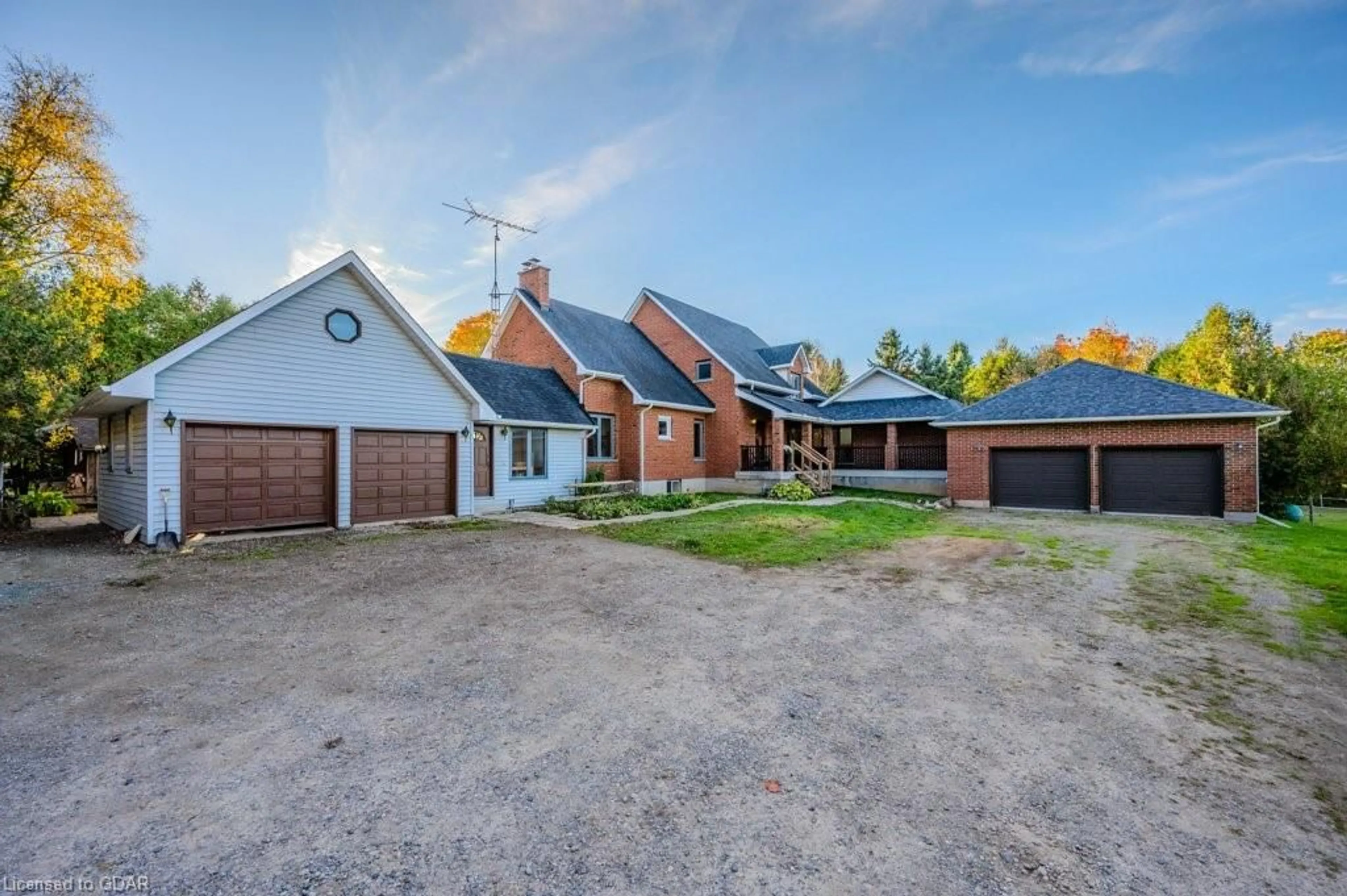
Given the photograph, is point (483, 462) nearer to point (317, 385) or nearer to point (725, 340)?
point (317, 385)

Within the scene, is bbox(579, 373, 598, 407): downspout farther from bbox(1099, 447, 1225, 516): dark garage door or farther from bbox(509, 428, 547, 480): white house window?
bbox(1099, 447, 1225, 516): dark garage door

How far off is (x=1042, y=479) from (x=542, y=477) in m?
15.8

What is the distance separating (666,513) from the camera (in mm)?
15320

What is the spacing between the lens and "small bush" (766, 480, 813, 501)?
18666 mm

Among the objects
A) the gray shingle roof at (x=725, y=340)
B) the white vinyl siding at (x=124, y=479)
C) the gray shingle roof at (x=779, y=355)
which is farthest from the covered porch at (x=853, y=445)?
the white vinyl siding at (x=124, y=479)

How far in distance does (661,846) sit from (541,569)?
6.31m

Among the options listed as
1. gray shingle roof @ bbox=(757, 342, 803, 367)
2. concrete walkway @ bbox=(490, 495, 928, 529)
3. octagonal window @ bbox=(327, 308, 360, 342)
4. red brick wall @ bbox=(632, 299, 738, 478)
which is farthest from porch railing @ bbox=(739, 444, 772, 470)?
octagonal window @ bbox=(327, 308, 360, 342)

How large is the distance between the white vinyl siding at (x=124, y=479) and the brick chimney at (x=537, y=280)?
12024mm

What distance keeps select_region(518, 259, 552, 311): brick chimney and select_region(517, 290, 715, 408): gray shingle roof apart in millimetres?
209

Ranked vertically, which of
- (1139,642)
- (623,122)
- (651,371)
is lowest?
(1139,642)

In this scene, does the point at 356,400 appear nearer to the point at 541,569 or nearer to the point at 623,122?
the point at 541,569

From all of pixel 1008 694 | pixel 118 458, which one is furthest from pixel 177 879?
pixel 118 458

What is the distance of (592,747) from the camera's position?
3400 millimetres

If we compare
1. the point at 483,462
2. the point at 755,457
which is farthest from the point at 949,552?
the point at 755,457
